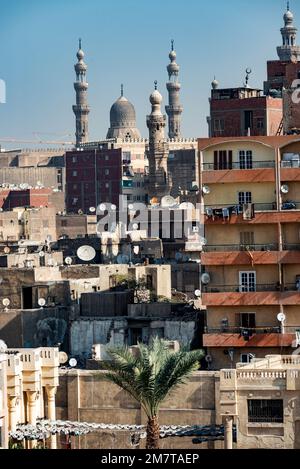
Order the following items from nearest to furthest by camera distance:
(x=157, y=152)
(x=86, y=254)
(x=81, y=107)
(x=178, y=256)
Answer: (x=86, y=254), (x=178, y=256), (x=157, y=152), (x=81, y=107)

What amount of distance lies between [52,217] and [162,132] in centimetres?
2552

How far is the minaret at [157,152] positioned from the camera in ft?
333

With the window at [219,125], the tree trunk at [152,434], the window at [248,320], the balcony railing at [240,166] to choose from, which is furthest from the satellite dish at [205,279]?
the tree trunk at [152,434]

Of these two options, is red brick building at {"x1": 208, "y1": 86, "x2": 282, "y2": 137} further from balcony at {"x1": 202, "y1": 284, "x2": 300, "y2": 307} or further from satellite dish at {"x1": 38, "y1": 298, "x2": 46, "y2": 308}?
Result: satellite dish at {"x1": 38, "y1": 298, "x2": 46, "y2": 308}

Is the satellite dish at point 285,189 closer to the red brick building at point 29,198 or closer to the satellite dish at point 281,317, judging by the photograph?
the satellite dish at point 281,317

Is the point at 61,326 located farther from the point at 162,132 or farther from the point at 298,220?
the point at 162,132

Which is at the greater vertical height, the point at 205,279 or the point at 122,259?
the point at 122,259

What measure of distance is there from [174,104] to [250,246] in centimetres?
12868

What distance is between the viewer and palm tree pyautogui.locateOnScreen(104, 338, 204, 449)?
2703cm

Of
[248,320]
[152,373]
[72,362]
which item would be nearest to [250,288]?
[248,320]

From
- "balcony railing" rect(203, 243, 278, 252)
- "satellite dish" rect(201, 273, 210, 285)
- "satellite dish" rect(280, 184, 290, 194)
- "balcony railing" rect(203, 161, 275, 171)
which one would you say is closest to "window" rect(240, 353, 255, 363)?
"satellite dish" rect(201, 273, 210, 285)

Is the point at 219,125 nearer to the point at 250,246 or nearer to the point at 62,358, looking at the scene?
the point at 250,246

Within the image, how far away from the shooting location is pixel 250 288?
112 ft

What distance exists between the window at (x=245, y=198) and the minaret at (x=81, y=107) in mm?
130588
